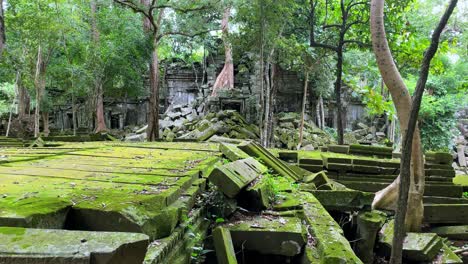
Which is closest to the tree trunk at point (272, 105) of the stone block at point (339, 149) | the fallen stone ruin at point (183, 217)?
the stone block at point (339, 149)

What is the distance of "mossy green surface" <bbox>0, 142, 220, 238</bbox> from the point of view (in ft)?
6.86

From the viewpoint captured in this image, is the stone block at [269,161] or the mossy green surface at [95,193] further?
the stone block at [269,161]

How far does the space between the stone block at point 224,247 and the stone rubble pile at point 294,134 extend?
1398 cm

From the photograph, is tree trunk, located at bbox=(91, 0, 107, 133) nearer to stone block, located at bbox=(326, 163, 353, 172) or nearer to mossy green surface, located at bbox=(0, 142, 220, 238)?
stone block, located at bbox=(326, 163, 353, 172)

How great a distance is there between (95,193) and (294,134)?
16.4 m

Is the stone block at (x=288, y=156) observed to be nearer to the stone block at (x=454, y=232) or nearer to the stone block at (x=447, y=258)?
the stone block at (x=454, y=232)

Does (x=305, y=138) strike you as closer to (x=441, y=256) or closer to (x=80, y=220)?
(x=441, y=256)

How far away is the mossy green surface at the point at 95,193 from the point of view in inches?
82.4

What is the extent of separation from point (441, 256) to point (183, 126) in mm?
15201

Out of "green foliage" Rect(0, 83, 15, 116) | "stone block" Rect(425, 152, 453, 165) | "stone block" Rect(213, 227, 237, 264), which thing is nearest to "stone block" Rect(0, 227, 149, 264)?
"stone block" Rect(213, 227, 237, 264)

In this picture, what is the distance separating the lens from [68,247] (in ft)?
4.15

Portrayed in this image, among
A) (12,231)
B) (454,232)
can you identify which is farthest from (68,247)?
(454,232)

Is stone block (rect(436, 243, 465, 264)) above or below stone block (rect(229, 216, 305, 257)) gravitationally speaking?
below

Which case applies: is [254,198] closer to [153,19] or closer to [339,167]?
[339,167]
